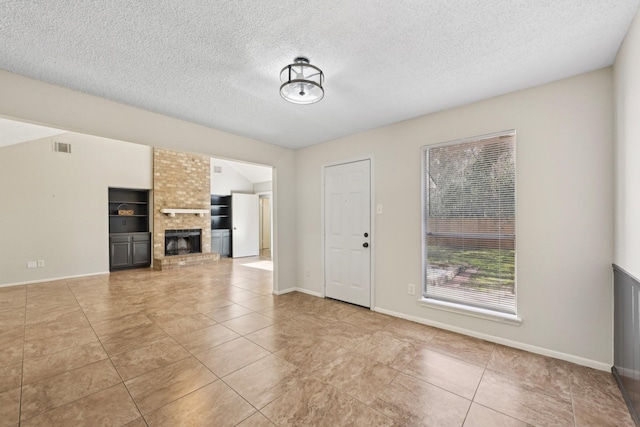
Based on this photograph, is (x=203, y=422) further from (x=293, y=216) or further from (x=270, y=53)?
(x=293, y=216)

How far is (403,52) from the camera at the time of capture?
194cm

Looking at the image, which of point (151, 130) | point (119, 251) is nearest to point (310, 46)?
point (151, 130)

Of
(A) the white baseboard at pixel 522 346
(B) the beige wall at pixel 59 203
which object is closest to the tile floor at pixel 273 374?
(A) the white baseboard at pixel 522 346

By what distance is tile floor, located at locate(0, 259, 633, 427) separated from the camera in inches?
69.0

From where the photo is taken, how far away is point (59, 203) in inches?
222

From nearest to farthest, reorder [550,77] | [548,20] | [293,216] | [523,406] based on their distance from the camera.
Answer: [548,20]
[523,406]
[550,77]
[293,216]

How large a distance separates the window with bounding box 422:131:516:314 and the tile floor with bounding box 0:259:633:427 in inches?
20.5

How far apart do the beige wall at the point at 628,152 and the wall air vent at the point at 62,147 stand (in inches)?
334

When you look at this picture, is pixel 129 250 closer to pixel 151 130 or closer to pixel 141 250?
pixel 141 250

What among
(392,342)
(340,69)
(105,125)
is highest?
(340,69)

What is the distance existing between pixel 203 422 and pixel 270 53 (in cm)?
256

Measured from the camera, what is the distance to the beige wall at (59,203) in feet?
16.7

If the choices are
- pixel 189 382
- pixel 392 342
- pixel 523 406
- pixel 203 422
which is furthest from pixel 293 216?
pixel 523 406

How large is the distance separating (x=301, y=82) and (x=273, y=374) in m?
2.38
